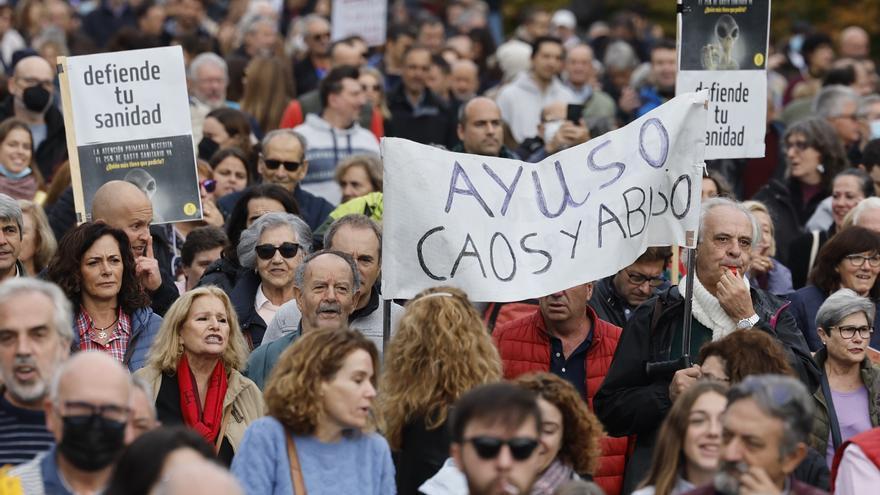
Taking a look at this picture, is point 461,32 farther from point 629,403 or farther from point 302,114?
point 629,403

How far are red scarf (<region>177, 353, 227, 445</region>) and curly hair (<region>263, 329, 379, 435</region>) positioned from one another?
1275mm

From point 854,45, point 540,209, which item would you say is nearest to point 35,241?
point 540,209

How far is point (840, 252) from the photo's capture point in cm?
1005

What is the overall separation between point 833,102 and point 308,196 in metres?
5.42

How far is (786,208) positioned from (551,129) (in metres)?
1.95

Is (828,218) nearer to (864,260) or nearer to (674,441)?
(864,260)

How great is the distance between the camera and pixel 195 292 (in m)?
8.48

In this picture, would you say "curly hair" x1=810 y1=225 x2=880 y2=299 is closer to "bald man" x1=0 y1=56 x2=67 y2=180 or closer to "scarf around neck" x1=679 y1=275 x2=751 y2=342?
"scarf around neck" x1=679 y1=275 x2=751 y2=342

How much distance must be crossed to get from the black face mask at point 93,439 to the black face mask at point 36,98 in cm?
825

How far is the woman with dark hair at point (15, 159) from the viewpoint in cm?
1214

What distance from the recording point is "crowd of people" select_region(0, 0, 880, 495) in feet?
20.1

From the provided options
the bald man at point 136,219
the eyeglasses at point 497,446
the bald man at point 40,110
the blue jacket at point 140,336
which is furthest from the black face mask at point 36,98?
the eyeglasses at point 497,446

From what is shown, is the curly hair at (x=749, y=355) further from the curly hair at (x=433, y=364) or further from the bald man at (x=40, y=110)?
the bald man at (x=40, y=110)

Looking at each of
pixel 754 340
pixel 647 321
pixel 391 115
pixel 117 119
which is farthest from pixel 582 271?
pixel 391 115
